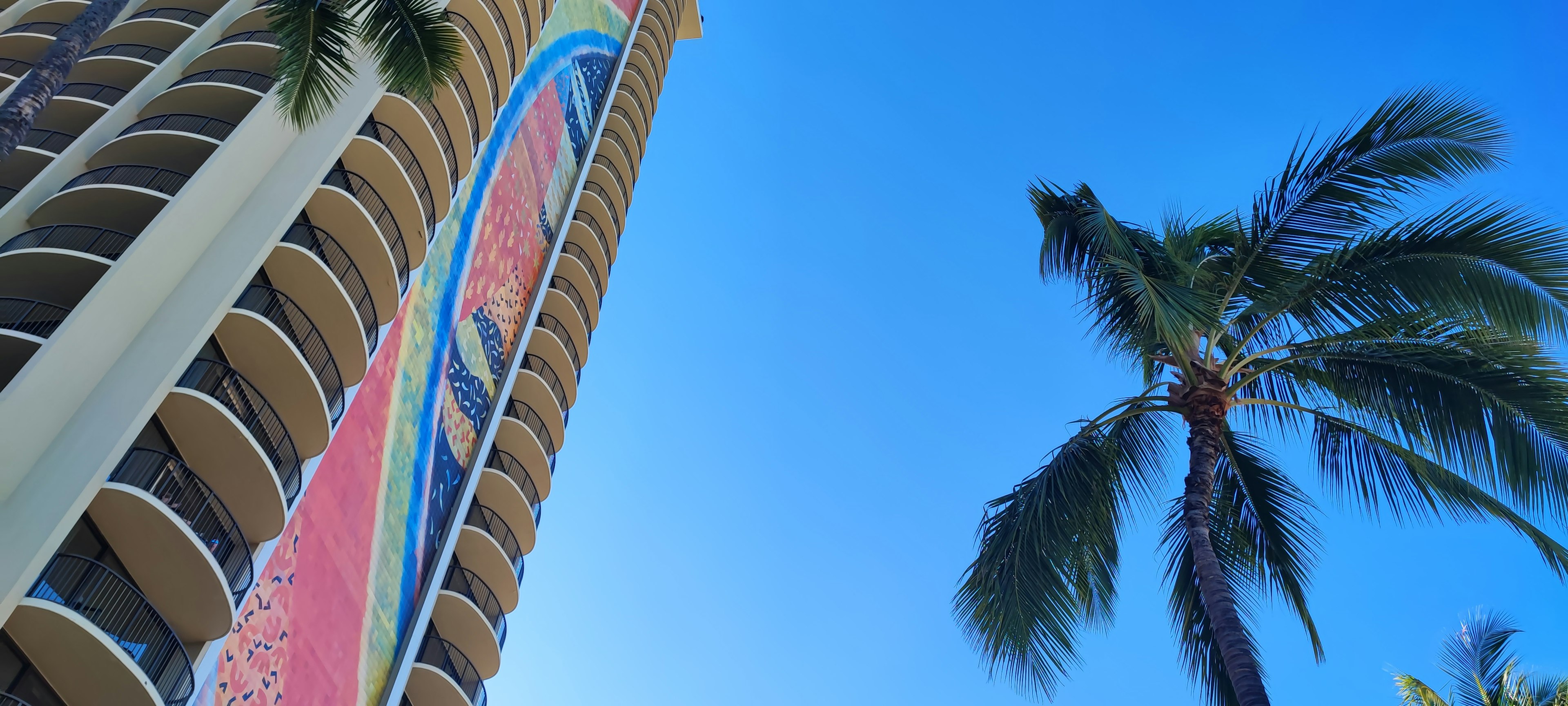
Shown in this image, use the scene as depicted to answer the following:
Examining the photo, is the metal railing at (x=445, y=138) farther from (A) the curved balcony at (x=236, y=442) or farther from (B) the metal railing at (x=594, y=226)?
(B) the metal railing at (x=594, y=226)

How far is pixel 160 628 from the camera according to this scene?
1559 cm

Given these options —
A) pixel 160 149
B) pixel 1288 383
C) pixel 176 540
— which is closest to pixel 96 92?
pixel 160 149

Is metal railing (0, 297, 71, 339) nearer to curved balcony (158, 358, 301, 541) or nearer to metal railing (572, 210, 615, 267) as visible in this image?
curved balcony (158, 358, 301, 541)

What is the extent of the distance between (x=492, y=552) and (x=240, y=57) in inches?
519

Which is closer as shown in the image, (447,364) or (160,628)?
(160,628)

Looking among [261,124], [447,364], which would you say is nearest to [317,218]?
[261,124]

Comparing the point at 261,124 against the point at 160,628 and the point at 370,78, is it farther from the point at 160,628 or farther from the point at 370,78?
the point at 160,628

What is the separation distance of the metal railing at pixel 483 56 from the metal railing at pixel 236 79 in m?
5.05

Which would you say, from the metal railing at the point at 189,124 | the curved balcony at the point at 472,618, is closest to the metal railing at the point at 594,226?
the curved balcony at the point at 472,618

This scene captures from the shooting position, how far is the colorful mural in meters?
18.0

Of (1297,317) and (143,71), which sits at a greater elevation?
(143,71)

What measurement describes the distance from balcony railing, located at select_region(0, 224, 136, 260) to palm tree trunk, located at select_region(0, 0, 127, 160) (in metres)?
7.28

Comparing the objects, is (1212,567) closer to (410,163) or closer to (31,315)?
(31,315)

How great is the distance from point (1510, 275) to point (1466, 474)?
2289mm
